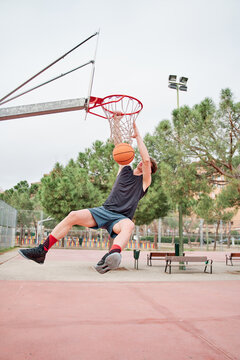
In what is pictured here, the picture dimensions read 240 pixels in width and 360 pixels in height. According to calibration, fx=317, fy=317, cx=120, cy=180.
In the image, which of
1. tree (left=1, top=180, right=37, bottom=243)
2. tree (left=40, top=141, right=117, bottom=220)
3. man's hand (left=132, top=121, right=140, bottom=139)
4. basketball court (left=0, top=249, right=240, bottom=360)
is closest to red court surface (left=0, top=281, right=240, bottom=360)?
basketball court (left=0, top=249, right=240, bottom=360)

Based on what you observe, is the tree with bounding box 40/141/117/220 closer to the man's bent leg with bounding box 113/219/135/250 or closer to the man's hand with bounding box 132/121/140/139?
the man's hand with bounding box 132/121/140/139

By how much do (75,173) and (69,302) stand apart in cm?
1136

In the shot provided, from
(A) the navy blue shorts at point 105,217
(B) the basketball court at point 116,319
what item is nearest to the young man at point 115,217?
(A) the navy blue shorts at point 105,217

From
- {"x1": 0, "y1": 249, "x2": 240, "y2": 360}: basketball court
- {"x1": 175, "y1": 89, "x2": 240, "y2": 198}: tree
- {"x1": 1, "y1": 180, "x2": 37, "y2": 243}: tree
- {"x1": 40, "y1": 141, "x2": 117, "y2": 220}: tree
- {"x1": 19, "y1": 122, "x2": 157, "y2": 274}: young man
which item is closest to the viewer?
{"x1": 19, "y1": 122, "x2": 157, "y2": 274}: young man

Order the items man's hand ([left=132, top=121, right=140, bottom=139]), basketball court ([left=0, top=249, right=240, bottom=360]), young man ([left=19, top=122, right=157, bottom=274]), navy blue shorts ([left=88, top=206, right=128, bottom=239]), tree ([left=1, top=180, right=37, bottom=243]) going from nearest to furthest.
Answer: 1. young man ([left=19, top=122, right=157, bottom=274])
2. navy blue shorts ([left=88, top=206, right=128, bottom=239])
3. man's hand ([left=132, top=121, right=140, bottom=139])
4. basketball court ([left=0, top=249, right=240, bottom=360])
5. tree ([left=1, top=180, right=37, bottom=243])

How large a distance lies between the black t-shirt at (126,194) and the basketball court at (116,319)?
3039 mm

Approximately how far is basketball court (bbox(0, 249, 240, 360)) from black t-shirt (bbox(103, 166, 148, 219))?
3.04m

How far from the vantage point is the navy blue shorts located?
357 centimetres

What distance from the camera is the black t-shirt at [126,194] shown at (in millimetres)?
3783

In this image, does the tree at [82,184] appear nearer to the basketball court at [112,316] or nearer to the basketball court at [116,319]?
the basketball court at [116,319]

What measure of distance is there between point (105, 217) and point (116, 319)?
482 cm

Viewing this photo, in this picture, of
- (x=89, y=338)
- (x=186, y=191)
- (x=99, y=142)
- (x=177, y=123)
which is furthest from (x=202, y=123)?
(x=89, y=338)

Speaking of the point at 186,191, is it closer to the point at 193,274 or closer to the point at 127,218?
the point at 193,274

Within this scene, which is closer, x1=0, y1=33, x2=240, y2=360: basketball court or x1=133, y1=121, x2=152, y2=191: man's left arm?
x1=133, y1=121, x2=152, y2=191: man's left arm
